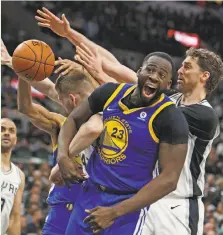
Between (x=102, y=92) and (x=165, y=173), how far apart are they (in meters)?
0.67

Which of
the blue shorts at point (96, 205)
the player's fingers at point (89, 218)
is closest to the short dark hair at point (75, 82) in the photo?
the blue shorts at point (96, 205)

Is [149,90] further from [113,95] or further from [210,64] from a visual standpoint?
[210,64]

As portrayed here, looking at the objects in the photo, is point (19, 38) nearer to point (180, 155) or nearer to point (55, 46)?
point (55, 46)

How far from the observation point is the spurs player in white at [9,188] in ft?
22.4

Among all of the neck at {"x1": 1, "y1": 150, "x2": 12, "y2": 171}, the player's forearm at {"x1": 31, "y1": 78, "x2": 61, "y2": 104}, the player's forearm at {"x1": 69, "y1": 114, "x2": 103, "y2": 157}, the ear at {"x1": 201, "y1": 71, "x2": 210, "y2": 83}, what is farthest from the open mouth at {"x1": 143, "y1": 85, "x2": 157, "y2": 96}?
the neck at {"x1": 1, "y1": 150, "x2": 12, "y2": 171}

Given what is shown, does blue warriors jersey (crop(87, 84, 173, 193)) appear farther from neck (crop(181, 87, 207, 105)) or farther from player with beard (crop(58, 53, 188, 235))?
neck (crop(181, 87, 207, 105))

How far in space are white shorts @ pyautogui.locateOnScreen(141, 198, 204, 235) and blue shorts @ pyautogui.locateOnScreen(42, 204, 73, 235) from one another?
717 millimetres

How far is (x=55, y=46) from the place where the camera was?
20344 millimetres

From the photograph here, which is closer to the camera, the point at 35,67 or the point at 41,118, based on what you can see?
the point at 35,67

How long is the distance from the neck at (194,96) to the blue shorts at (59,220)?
1194 mm

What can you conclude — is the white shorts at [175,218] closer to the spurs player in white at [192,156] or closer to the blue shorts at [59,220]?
the spurs player in white at [192,156]

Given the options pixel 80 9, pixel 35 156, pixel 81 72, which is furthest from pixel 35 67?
pixel 80 9

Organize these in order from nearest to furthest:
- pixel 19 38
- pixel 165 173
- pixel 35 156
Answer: pixel 165 173 < pixel 35 156 < pixel 19 38

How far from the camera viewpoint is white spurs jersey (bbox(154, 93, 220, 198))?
4.61 metres
